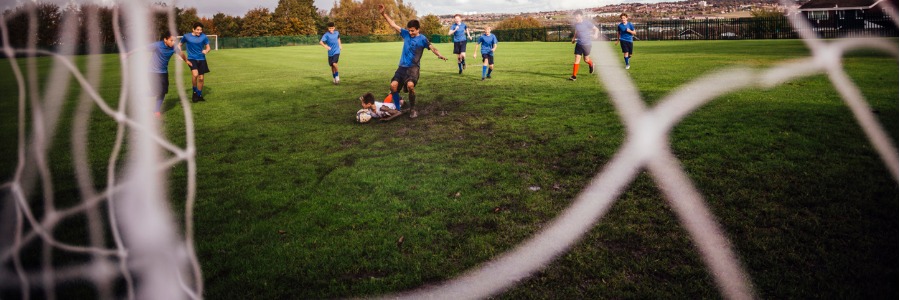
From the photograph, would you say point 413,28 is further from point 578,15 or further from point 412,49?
point 578,15

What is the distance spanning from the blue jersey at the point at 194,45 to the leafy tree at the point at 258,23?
72.8 metres

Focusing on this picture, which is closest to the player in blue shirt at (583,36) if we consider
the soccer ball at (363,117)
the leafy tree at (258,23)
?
the soccer ball at (363,117)

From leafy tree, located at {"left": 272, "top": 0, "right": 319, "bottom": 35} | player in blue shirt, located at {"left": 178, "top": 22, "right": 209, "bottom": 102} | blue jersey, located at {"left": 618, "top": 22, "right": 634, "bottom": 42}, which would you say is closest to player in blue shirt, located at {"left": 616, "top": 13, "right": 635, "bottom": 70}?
blue jersey, located at {"left": 618, "top": 22, "right": 634, "bottom": 42}

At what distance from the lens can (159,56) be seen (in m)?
8.67

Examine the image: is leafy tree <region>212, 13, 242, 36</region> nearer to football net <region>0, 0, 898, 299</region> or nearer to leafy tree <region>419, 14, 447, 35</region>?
leafy tree <region>419, 14, 447, 35</region>

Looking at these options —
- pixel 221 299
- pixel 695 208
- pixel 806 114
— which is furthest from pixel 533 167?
pixel 806 114

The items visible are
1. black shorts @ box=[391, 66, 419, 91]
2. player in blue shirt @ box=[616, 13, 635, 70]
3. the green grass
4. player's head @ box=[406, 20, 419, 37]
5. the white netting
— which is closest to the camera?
the white netting

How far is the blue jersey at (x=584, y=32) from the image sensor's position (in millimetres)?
12289

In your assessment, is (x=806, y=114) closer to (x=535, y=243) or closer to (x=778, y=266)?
(x=778, y=266)

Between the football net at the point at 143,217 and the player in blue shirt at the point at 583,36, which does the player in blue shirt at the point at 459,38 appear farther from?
the football net at the point at 143,217

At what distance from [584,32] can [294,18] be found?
75505mm

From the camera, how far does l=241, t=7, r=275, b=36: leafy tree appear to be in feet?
255

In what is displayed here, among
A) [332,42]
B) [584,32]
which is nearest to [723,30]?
[584,32]

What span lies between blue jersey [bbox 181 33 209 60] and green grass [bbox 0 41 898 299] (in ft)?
9.09
